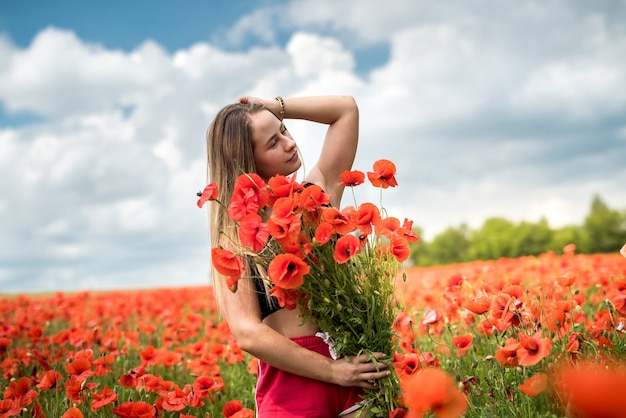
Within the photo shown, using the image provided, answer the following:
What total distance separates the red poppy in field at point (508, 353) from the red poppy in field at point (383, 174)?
0.78 meters

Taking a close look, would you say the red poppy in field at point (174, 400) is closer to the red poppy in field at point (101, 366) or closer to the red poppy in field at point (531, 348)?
the red poppy in field at point (101, 366)

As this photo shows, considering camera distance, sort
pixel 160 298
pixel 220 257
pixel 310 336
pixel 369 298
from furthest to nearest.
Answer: pixel 160 298 < pixel 310 336 < pixel 369 298 < pixel 220 257

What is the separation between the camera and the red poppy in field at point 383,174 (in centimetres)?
241

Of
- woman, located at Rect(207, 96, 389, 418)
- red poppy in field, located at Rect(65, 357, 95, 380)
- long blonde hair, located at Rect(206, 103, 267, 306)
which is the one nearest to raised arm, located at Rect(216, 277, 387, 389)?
woman, located at Rect(207, 96, 389, 418)

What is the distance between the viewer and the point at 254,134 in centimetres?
270

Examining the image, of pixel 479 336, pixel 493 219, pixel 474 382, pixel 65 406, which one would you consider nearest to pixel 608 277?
pixel 479 336

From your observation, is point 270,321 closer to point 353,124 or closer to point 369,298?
point 369,298

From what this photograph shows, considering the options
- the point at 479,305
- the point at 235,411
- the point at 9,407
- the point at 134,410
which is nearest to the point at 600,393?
the point at 479,305

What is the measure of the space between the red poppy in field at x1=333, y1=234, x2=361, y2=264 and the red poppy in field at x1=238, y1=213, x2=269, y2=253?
0.26 m

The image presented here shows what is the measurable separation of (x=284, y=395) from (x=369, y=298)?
60cm

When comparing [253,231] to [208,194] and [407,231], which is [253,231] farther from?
[407,231]

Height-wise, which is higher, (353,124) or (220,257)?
(353,124)

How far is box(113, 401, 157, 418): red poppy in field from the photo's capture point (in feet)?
9.62

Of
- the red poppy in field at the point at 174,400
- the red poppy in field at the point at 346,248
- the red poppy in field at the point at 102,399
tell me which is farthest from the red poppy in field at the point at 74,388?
the red poppy in field at the point at 346,248
